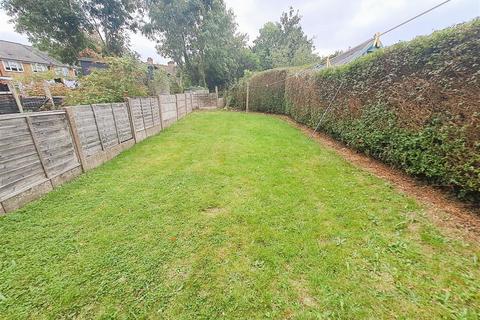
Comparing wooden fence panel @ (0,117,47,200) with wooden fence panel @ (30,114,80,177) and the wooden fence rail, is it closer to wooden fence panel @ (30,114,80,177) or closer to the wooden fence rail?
the wooden fence rail

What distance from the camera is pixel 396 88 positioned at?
164 inches

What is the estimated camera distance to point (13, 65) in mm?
24953

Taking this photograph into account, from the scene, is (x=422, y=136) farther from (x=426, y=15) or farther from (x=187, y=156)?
(x=187, y=156)

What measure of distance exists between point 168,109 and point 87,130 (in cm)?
617

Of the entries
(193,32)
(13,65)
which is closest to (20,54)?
(13,65)

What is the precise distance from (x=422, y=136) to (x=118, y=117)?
23.9ft

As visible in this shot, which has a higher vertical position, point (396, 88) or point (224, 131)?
point (396, 88)

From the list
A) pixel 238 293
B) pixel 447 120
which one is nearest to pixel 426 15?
pixel 447 120

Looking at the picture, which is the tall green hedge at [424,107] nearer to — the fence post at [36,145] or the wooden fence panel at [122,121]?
the fence post at [36,145]

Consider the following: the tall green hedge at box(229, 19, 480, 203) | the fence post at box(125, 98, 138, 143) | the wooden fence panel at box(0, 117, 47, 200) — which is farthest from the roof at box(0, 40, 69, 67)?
the tall green hedge at box(229, 19, 480, 203)

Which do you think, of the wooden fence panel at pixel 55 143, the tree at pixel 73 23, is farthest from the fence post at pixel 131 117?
the tree at pixel 73 23

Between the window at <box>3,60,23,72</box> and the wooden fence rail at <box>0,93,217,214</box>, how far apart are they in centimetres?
3104

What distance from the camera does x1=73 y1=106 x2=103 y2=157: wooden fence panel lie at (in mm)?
4539

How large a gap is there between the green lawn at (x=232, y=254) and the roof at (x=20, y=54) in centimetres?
3001
